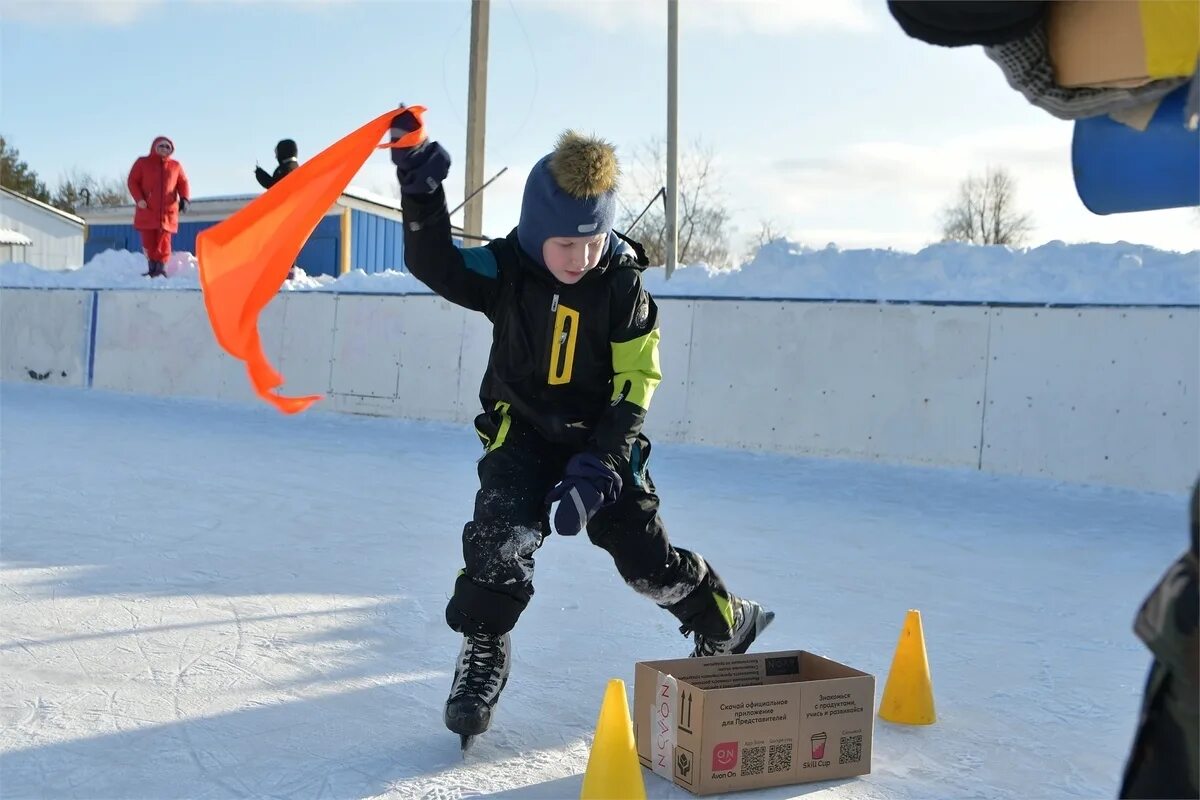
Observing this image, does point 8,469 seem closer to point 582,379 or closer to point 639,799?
point 582,379

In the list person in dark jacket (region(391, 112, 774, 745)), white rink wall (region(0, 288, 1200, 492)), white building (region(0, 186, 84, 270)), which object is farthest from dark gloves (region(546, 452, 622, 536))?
white building (region(0, 186, 84, 270))

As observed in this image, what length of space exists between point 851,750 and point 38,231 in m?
40.4

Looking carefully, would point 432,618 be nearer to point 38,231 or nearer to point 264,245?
point 264,245

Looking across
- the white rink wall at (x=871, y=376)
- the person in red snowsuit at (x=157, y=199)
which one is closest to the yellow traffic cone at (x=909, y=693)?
the white rink wall at (x=871, y=376)

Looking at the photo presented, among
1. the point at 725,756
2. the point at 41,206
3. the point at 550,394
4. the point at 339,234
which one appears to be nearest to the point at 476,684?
the point at 725,756

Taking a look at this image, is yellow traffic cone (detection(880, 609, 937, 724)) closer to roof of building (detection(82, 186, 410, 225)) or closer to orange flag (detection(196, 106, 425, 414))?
orange flag (detection(196, 106, 425, 414))

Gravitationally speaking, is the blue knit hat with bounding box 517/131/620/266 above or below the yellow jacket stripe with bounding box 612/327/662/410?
above

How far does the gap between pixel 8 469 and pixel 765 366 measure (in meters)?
5.00

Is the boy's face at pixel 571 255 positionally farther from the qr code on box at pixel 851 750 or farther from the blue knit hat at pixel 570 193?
the qr code on box at pixel 851 750

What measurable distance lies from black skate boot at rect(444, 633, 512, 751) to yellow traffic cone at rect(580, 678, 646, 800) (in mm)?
422

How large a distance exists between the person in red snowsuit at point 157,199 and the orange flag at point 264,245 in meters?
12.0

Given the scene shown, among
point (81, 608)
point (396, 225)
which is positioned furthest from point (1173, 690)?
point (396, 225)

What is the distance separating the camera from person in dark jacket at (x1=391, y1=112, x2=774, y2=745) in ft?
9.45

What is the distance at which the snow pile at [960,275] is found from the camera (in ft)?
24.9
